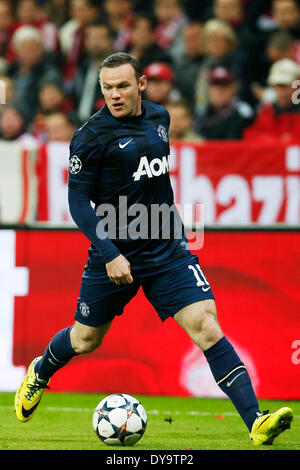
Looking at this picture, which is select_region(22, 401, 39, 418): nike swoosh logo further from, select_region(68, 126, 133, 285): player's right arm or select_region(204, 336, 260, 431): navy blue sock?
select_region(204, 336, 260, 431): navy blue sock

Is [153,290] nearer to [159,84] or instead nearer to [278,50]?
[159,84]

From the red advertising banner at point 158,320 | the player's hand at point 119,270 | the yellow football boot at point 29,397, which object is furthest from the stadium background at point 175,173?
the player's hand at point 119,270

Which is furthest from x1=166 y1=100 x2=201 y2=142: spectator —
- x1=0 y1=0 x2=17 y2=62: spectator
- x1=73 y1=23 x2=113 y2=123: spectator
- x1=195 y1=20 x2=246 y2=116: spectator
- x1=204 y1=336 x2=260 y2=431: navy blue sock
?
x1=204 y1=336 x2=260 y2=431: navy blue sock

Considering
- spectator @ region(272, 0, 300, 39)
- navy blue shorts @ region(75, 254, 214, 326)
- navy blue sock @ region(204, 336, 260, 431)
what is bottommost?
navy blue sock @ region(204, 336, 260, 431)

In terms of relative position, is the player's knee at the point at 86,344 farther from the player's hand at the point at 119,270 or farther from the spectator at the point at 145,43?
the spectator at the point at 145,43

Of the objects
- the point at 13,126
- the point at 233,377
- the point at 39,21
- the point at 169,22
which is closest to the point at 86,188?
the point at 233,377

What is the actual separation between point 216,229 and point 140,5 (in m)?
6.14

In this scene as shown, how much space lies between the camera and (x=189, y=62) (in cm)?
1163

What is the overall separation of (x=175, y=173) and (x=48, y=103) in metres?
2.83

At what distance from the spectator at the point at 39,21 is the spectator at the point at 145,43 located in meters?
1.50

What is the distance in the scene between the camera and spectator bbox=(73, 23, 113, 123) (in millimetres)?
11789

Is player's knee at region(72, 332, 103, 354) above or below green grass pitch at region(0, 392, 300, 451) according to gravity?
above

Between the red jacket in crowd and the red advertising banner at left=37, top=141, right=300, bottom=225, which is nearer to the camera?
the red advertising banner at left=37, top=141, right=300, bottom=225
